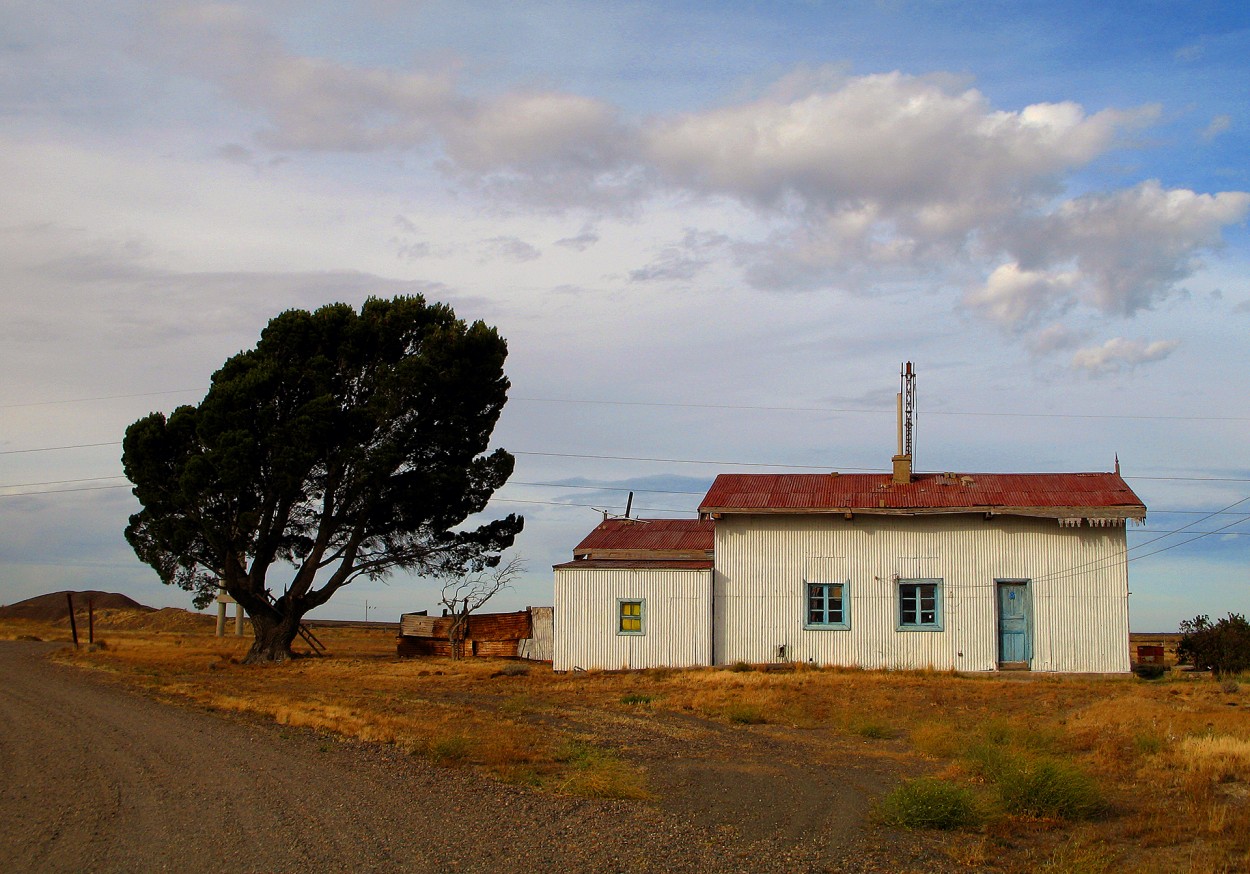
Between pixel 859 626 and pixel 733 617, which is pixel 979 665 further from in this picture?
pixel 733 617

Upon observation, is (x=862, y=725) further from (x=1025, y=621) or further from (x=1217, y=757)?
(x=1025, y=621)

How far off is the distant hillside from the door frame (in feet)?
230

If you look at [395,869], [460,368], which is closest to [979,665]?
[460,368]

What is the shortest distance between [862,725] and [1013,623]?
10536mm

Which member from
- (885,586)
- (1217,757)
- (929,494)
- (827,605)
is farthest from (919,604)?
(1217,757)

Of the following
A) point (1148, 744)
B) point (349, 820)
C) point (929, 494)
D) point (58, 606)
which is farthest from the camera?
point (58, 606)

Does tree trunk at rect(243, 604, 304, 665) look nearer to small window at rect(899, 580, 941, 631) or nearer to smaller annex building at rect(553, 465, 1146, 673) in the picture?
smaller annex building at rect(553, 465, 1146, 673)

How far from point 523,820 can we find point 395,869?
72.7 inches

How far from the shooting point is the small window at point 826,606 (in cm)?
2520

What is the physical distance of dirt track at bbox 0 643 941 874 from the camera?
762 cm

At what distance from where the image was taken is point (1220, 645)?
25.4 meters

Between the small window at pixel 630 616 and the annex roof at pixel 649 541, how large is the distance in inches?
144

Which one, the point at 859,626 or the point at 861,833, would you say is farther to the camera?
the point at 859,626

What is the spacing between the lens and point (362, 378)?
1210 inches
